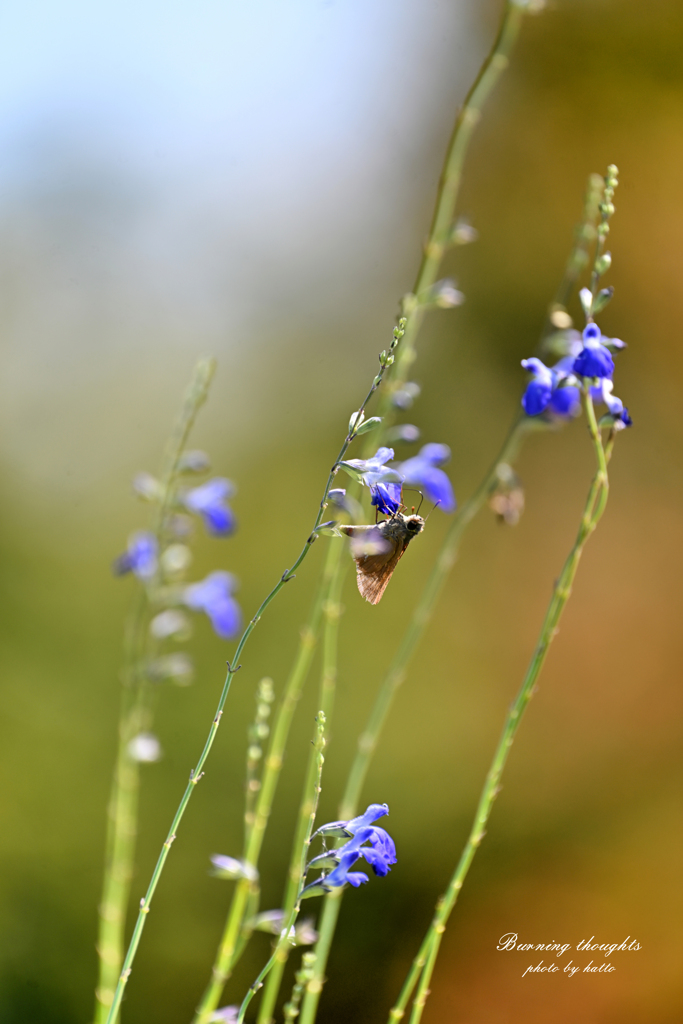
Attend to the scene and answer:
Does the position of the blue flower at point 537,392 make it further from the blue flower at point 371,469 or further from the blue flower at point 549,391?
the blue flower at point 371,469

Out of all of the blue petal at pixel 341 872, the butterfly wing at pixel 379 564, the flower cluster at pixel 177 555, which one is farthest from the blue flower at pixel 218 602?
the blue petal at pixel 341 872

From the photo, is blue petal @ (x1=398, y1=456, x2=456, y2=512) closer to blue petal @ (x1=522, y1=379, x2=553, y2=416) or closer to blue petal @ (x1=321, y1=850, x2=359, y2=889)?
blue petal @ (x1=522, y1=379, x2=553, y2=416)

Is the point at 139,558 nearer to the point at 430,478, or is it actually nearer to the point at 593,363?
the point at 430,478

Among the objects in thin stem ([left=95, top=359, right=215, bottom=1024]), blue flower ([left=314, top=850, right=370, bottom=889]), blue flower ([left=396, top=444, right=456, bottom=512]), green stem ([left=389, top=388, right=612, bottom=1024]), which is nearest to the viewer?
blue flower ([left=314, top=850, right=370, bottom=889])

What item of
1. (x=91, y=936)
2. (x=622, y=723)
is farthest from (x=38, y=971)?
(x=622, y=723)

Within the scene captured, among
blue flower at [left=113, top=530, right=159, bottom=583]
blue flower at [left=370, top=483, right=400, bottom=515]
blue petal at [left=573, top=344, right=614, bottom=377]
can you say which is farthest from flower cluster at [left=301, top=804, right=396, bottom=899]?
blue petal at [left=573, top=344, right=614, bottom=377]

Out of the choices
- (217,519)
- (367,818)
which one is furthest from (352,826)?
(217,519)
